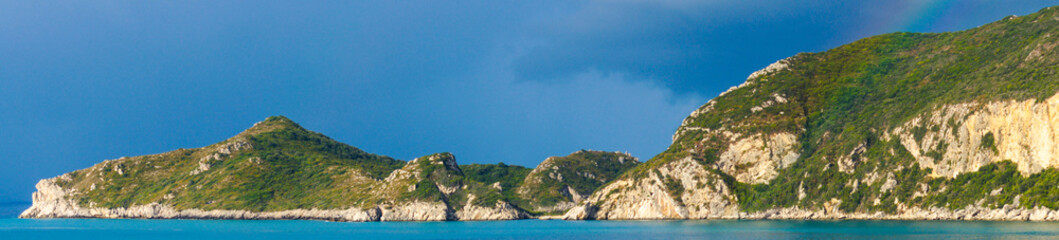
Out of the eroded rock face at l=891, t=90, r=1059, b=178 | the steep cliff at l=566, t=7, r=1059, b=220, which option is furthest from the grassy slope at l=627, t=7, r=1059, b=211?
the eroded rock face at l=891, t=90, r=1059, b=178

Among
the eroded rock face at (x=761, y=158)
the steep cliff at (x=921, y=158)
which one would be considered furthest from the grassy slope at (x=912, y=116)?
the eroded rock face at (x=761, y=158)

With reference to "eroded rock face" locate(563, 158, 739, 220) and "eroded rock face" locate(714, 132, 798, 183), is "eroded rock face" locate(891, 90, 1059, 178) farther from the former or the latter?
"eroded rock face" locate(563, 158, 739, 220)

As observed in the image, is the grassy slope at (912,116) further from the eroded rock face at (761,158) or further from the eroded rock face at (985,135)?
the eroded rock face at (761,158)

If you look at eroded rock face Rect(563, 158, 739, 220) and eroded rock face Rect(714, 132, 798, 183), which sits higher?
eroded rock face Rect(714, 132, 798, 183)

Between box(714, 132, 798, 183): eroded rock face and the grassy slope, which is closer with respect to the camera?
the grassy slope

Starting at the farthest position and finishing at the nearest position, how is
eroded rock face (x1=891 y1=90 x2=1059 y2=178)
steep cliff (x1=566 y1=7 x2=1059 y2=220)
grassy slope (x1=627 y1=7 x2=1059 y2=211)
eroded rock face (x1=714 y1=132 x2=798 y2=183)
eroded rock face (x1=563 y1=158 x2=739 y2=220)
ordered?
eroded rock face (x1=714 y1=132 x2=798 y2=183) < eroded rock face (x1=563 y1=158 x2=739 y2=220) < grassy slope (x1=627 y1=7 x2=1059 y2=211) < steep cliff (x1=566 y1=7 x2=1059 y2=220) < eroded rock face (x1=891 y1=90 x2=1059 y2=178)

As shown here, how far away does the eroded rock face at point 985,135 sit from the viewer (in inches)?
4906

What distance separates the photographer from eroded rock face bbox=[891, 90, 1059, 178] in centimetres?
12462

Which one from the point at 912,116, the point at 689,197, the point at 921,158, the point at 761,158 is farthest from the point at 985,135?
the point at 689,197

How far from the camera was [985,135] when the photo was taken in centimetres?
14000

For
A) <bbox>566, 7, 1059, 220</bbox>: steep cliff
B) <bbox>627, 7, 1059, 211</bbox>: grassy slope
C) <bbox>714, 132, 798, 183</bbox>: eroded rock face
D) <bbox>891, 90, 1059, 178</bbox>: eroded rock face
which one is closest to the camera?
<bbox>891, 90, 1059, 178</bbox>: eroded rock face

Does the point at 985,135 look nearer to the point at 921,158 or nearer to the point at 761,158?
the point at 921,158

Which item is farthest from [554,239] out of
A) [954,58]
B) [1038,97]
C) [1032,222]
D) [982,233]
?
[954,58]

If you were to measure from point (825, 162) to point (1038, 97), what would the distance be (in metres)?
55.0
